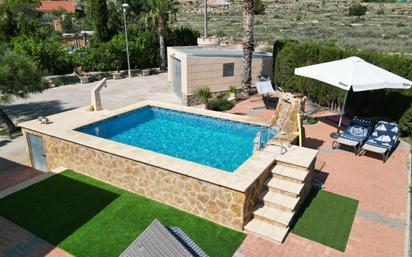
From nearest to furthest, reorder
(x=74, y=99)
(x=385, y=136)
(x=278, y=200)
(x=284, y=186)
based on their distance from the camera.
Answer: (x=278, y=200), (x=284, y=186), (x=385, y=136), (x=74, y=99)

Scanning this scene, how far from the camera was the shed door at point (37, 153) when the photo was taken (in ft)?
41.6

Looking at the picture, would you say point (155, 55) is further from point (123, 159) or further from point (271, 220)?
point (271, 220)

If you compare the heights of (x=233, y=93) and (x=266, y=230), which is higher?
(x=233, y=93)

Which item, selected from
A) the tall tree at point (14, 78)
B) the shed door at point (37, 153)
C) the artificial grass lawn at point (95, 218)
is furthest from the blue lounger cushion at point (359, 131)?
the tall tree at point (14, 78)

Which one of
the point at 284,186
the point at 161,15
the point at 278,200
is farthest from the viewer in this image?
the point at 161,15

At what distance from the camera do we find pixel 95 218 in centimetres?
923

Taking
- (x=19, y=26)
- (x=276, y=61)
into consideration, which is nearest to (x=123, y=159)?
(x=276, y=61)

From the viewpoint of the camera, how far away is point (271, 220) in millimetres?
8914

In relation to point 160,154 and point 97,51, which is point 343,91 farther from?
point 97,51

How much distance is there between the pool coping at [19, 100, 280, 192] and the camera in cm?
904

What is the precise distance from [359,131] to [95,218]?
36.1 ft

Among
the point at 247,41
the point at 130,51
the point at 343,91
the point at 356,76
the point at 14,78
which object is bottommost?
the point at 343,91

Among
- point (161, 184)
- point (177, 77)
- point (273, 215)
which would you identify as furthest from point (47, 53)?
point (273, 215)

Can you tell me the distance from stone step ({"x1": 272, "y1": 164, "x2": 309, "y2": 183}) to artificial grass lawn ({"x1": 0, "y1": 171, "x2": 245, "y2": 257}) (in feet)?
7.55
